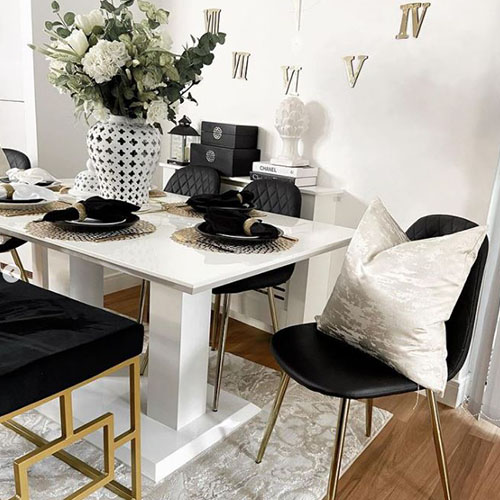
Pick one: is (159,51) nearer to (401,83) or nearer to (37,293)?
(37,293)

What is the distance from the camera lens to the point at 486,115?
2109 millimetres

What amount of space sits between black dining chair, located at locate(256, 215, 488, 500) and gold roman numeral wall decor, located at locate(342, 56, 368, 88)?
3.32ft

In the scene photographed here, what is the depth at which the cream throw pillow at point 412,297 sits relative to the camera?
1.40m

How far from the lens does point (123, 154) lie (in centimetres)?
185

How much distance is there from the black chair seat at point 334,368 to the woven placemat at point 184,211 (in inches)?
24.0

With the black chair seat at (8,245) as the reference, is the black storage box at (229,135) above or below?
above

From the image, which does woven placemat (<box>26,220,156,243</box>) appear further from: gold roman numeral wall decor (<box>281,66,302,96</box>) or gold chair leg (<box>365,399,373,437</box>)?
gold roman numeral wall decor (<box>281,66,302,96</box>)

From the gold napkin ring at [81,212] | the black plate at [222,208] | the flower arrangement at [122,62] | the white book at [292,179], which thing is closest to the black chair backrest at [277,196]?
the white book at [292,179]

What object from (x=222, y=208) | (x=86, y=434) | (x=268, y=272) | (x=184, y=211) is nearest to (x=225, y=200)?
(x=222, y=208)

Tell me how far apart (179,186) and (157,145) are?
0.81 m

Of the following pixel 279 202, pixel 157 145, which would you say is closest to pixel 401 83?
pixel 279 202

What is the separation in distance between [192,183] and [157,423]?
1258mm

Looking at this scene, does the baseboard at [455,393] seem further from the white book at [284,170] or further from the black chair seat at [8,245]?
the black chair seat at [8,245]

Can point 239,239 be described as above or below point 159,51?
below
